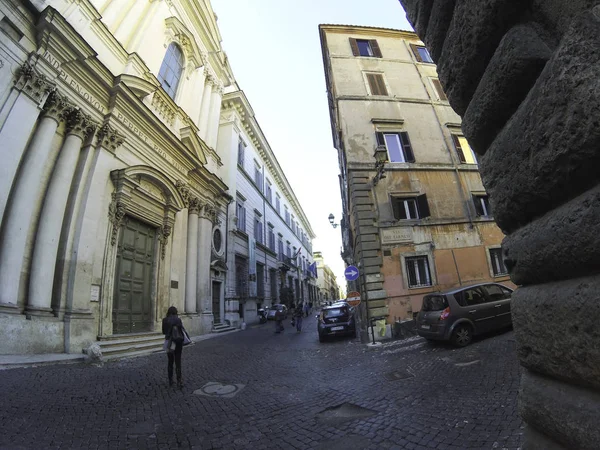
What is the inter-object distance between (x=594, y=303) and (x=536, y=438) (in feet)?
2.57

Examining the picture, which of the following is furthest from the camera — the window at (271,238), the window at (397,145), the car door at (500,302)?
the window at (271,238)

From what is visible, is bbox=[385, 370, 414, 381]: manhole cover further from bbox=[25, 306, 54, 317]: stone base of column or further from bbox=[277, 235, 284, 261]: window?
bbox=[277, 235, 284, 261]: window

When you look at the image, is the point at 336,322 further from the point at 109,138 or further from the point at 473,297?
the point at 109,138

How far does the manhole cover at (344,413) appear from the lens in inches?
150

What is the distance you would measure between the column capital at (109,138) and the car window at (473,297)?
12.1 meters

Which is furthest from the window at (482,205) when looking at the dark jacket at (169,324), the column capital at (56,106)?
the column capital at (56,106)

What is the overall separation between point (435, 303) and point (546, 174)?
774 centimetres

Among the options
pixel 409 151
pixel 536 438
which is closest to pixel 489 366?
pixel 536 438

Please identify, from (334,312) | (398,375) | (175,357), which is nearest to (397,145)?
(334,312)

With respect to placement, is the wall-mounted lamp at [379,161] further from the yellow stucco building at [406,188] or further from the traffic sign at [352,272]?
the traffic sign at [352,272]

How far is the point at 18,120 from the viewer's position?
7.10 meters

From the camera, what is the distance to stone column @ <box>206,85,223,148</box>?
17500mm

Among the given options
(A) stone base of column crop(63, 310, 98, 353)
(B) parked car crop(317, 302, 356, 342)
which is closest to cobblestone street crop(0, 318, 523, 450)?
(A) stone base of column crop(63, 310, 98, 353)

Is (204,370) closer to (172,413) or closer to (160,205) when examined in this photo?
(172,413)
